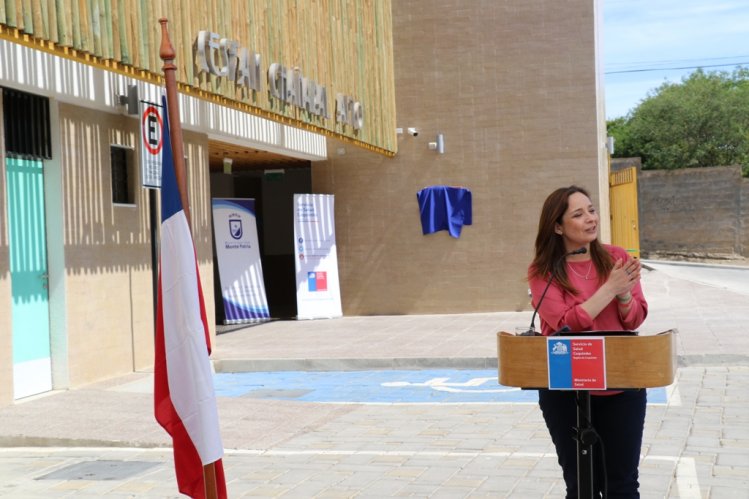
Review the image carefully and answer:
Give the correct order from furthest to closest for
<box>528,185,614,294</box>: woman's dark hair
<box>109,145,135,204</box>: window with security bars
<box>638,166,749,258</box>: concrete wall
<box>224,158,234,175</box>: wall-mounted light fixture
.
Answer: <box>638,166,749,258</box>: concrete wall < <box>224,158,234,175</box>: wall-mounted light fixture < <box>109,145,135,204</box>: window with security bars < <box>528,185,614,294</box>: woman's dark hair

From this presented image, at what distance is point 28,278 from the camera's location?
35.7 feet

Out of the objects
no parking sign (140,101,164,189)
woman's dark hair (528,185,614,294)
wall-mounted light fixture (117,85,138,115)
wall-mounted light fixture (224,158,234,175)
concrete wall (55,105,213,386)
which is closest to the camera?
woman's dark hair (528,185,614,294)

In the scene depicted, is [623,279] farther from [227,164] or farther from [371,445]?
[227,164]

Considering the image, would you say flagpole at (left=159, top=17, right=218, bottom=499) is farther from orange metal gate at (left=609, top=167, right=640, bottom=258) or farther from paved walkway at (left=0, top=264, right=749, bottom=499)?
orange metal gate at (left=609, top=167, right=640, bottom=258)

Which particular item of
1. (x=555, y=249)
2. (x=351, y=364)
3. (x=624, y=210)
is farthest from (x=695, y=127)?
(x=555, y=249)

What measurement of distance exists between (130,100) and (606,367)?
9.63m

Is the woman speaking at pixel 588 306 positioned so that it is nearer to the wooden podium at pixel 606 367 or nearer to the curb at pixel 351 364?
the wooden podium at pixel 606 367

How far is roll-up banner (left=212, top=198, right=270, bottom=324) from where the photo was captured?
742 inches

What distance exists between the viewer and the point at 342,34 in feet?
51.4

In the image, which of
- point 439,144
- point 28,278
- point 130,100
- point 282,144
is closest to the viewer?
point 28,278

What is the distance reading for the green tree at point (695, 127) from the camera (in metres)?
56.0

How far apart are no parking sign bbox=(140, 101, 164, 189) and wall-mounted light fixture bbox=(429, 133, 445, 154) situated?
8956 millimetres

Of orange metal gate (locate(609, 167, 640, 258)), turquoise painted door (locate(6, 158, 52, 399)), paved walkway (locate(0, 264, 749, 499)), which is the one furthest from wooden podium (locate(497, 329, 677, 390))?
orange metal gate (locate(609, 167, 640, 258))

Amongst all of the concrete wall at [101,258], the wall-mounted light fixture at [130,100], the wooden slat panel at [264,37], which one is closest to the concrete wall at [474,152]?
the wooden slat panel at [264,37]
